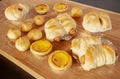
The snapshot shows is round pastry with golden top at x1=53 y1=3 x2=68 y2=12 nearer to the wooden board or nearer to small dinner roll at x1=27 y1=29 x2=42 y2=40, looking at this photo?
the wooden board

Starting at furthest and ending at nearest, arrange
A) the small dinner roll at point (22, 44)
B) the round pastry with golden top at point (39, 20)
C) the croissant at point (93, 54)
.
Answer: the round pastry with golden top at point (39, 20) → the small dinner roll at point (22, 44) → the croissant at point (93, 54)

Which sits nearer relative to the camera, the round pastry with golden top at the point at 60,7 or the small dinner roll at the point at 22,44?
the small dinner roll at the point at 22,44

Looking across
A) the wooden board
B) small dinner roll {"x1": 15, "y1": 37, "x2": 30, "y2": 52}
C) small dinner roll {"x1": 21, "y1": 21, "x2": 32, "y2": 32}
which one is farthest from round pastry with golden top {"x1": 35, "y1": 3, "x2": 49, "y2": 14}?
small dinner roll {"x1": 15, "y1": 37, "x2": 30, "y2": 52}

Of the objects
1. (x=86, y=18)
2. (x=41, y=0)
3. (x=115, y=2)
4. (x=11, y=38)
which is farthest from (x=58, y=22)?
(x=115, y=2)

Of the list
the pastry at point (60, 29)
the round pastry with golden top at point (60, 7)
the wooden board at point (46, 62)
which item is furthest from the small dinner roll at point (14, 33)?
the round pastry with golden top at point (60, 7)

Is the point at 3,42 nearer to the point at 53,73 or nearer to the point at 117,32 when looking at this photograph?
the point at 53,73

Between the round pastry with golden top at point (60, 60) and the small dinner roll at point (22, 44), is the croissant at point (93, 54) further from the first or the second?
the small dinner roll at point (22, 44)

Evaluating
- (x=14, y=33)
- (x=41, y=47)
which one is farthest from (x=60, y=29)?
(x=14, y=33)
